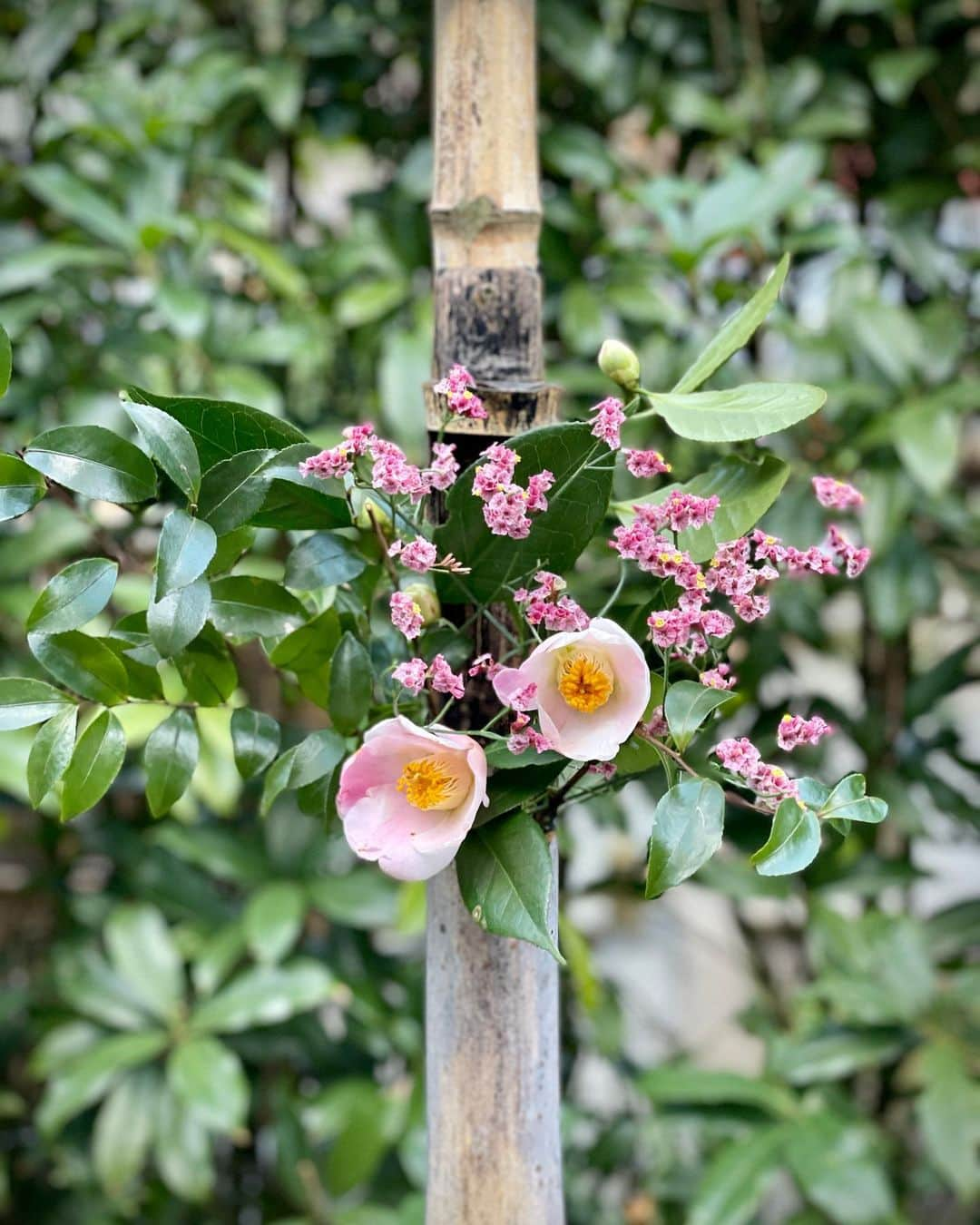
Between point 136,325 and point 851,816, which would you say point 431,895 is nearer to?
point 851,816

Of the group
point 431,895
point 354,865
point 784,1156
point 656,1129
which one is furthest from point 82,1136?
point 431,895

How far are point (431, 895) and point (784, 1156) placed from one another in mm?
689

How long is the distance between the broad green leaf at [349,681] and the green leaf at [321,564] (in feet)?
0.08

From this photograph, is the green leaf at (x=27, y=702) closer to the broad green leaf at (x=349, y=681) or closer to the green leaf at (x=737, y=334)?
the broad green leaf at (x=349, y=681)

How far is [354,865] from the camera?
137 centimetres

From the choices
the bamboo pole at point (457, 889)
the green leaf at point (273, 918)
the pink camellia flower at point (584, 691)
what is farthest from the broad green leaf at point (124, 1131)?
the pink camellia flower at point (584, 691)

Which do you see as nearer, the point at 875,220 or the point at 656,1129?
the point at 656,1129

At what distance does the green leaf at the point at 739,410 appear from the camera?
43cm

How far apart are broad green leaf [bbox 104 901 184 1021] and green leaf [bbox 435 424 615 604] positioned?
32.1 inches

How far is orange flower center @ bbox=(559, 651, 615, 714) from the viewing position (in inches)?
16.7

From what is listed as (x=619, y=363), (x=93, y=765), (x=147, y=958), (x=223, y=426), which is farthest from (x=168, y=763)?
(x=147, y=958)

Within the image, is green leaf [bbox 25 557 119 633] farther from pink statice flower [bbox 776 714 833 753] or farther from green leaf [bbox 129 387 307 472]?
pink statice flower [bbox 776 714 833 753]

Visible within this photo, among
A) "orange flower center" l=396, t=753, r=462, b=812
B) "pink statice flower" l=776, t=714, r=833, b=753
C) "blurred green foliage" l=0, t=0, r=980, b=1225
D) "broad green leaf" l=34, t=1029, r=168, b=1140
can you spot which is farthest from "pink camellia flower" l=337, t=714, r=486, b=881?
"broad green leaf" l=34, t=1029, r=168, b=1140

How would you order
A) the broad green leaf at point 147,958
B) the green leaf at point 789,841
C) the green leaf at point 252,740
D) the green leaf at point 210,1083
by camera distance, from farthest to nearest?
the broad green leaf at point 147,958 → the green leaf at point 210,1083 → the green leaf at point 252,740 → the green leaf at point 789,841
